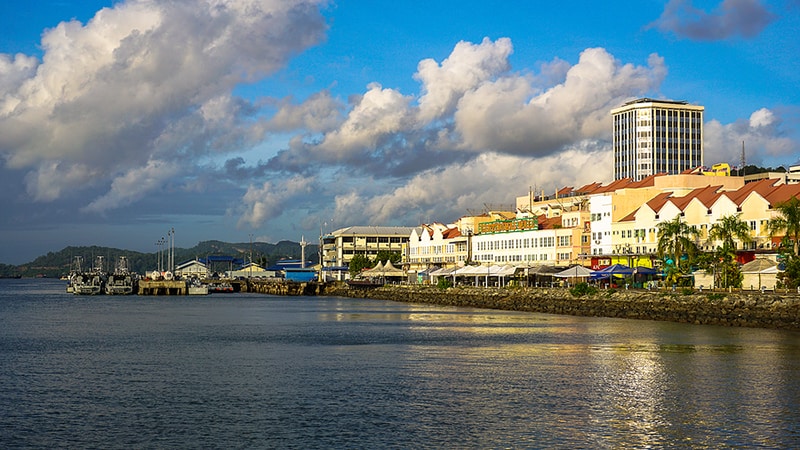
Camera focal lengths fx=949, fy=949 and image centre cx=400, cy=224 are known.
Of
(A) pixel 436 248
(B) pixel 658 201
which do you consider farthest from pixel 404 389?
(A) pixel 436 248

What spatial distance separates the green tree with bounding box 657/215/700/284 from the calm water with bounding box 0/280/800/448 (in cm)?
2514

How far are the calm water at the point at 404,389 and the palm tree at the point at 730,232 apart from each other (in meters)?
24.0

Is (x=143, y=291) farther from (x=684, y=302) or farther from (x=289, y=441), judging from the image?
(x=289, y=441)

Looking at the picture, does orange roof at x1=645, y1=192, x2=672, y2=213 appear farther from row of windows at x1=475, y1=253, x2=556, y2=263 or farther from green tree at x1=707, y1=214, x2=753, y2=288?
green tree at x1=707, y1=214, x2=753, y2=288

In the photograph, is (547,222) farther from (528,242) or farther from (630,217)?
(630,217)

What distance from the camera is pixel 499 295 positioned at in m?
123

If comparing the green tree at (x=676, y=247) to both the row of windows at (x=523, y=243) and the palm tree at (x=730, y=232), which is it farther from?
the row of windows at (x=523, y=243)

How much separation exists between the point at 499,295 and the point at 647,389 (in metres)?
81.7

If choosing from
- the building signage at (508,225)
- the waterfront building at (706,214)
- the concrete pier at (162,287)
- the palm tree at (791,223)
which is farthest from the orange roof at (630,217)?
the concrete pier at (162,287)

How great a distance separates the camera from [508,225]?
5748 inches

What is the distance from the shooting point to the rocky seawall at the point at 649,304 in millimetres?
72931

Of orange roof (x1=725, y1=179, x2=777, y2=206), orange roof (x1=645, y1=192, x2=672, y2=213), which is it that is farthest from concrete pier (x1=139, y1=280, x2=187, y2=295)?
orange roof (x1=725, y1=179, x2=777, y2=206)

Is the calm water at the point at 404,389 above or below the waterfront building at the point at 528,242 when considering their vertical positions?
below

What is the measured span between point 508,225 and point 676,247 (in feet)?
160
